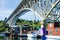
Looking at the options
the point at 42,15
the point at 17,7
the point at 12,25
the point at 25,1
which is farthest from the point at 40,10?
the point at 12,25

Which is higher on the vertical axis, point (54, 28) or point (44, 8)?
point (44, 8)

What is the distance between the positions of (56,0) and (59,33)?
6.70 meters

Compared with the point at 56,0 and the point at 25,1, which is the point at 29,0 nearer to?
the point at 25,1

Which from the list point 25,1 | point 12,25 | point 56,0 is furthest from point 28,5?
point 12,25

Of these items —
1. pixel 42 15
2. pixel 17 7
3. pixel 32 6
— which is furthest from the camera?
pixel 17 7

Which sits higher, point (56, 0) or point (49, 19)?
point (56, 0)

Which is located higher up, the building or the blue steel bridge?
the blue steel bridge

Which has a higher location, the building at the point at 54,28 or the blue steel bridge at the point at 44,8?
the blue steel bridge at the point at 44,8

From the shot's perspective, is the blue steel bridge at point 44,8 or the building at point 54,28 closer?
the blue steel bridge at point 44,8

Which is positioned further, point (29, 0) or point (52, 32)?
point (29, 0)

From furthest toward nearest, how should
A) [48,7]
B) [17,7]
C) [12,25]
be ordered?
1. [12,25]
2. [17,7]
3. [48,7]

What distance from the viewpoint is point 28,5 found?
43.7m

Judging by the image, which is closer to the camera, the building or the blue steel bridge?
the blue steel bridge

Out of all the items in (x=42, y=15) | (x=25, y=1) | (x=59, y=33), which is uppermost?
(x=25, y=1)
